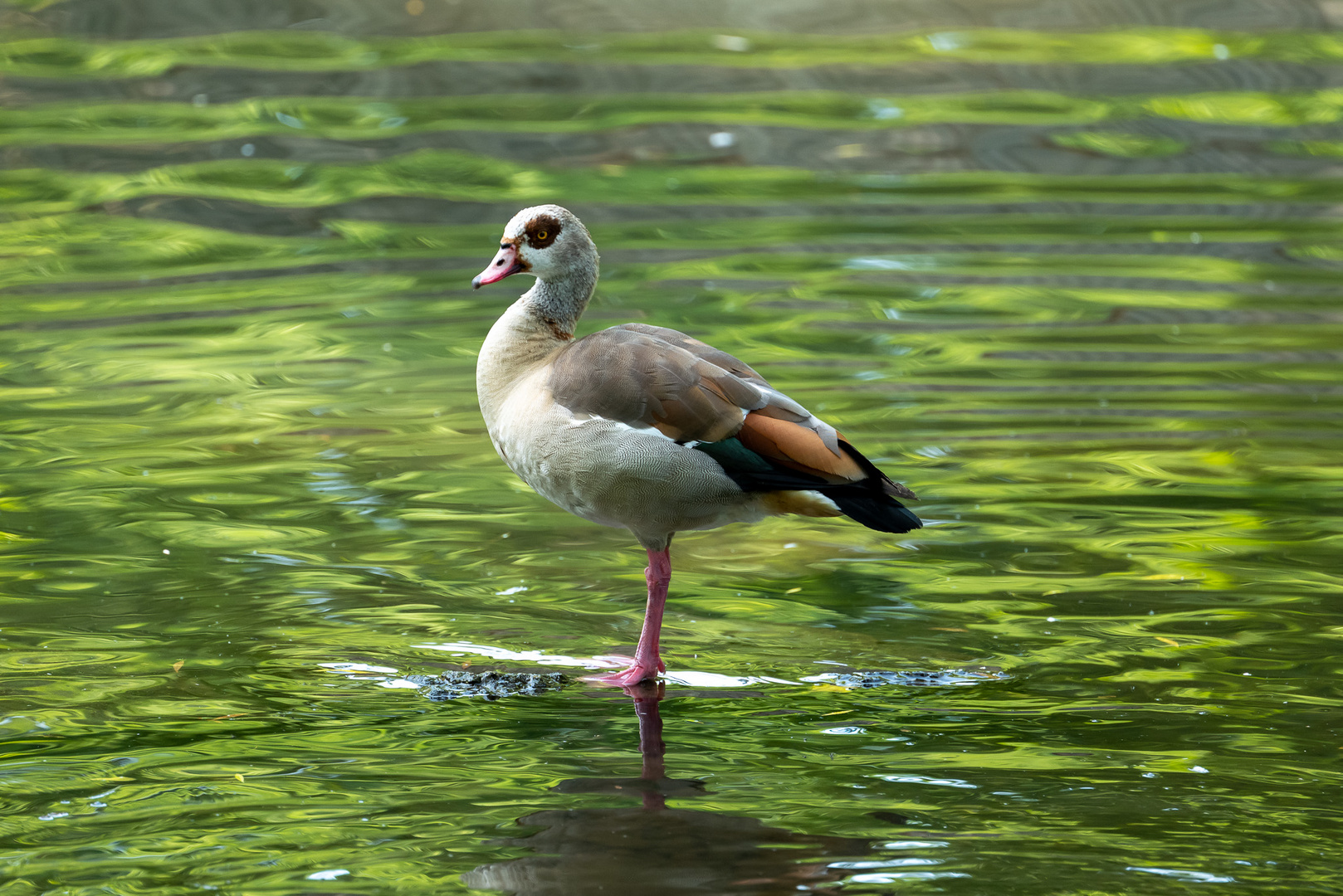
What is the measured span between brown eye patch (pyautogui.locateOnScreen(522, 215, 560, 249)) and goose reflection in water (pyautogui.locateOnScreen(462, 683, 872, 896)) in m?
2.07

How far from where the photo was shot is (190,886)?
4.41m

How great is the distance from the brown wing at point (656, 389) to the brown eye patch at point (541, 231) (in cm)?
51

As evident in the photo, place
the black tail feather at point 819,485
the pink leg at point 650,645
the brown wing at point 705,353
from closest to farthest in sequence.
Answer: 1. the black tail feather at point 819,485
2. the brown wing at point 705,353
3. the pink leg at point 650,645

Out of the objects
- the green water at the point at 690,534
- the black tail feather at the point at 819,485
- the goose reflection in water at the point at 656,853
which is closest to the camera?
the goose reflection in water at the point at 656,853

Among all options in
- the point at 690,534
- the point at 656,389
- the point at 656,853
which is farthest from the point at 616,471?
the point at 690,534

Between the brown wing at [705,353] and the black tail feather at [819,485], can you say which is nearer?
the black tail feather at [819,485]

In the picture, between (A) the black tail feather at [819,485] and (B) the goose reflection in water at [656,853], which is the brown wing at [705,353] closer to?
(A) the black tail feather at [819,485]

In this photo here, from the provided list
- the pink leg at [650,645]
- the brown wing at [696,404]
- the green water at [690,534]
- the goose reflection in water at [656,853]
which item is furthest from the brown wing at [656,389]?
the goose reflection in water at [656,853]

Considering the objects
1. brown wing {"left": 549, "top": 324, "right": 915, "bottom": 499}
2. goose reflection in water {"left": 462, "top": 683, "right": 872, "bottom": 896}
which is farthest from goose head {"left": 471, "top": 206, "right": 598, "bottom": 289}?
goose reflection in water {"left": 462, "top": 683, "right": 872, "bottom": 896}

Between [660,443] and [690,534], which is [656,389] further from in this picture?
[690,534]

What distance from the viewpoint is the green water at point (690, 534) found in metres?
4.86

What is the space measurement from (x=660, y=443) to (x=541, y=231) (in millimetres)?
1043

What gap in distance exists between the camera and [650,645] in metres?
5.87

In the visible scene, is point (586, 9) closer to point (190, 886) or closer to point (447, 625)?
point (447, 625)
